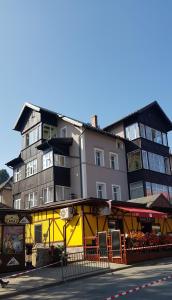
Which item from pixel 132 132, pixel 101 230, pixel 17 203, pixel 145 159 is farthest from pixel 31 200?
pixel 132 132

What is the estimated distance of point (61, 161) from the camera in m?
29.5

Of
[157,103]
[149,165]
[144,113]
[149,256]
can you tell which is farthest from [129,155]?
[149,256]

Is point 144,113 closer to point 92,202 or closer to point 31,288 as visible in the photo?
point 92,202

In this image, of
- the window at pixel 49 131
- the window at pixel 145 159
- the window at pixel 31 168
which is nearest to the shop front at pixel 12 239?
the window at pixel 31 168

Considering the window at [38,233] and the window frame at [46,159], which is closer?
the window at [38,233]

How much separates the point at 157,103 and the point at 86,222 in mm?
20633

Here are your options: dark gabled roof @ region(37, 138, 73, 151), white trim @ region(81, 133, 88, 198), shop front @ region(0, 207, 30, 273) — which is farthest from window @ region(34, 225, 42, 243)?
shop front @ region(0, 207, 30, 273)

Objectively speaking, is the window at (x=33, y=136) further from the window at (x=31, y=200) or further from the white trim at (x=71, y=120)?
the window at (x=31, y=200)

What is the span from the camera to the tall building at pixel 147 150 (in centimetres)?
3216

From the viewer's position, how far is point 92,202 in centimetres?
2100

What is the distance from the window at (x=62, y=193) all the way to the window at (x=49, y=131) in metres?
5.41

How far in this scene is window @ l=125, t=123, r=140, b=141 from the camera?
111 feet

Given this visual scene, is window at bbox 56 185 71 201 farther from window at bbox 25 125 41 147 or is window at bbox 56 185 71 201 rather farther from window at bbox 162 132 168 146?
window at bbox 162 132 168 146

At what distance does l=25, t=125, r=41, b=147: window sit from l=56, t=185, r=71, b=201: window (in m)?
5.62
